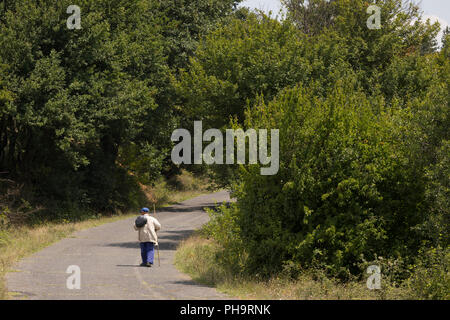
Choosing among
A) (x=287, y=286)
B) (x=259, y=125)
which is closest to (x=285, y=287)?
(x=287, y=286)

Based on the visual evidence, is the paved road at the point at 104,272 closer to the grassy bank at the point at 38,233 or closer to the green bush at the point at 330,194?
the grassy bank at the point at 38,233

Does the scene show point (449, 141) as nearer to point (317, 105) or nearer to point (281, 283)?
point (317, 105)

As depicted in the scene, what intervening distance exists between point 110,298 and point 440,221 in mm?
8064

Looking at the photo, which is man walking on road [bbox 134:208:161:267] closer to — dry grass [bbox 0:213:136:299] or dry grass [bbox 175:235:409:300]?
dry grass [bbox 175:235:409:300]

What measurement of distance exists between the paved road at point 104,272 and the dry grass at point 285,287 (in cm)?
53

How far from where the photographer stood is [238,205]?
17.8m

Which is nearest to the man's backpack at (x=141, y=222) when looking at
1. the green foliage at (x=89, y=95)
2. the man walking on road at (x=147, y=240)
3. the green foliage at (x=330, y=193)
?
the man walking on road at (x=147, y=240)

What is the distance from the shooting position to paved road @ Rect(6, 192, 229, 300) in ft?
44.6

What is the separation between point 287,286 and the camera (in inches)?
586

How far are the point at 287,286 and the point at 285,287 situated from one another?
89mm

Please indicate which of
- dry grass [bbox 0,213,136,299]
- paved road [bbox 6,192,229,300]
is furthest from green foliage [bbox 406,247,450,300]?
dry grass [bbox 0,213,136,299]

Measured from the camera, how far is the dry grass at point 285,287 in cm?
1368

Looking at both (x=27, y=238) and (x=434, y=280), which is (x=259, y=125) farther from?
(x=27, y=238)

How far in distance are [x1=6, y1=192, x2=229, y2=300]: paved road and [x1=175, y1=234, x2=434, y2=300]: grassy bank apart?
0.53 meters
